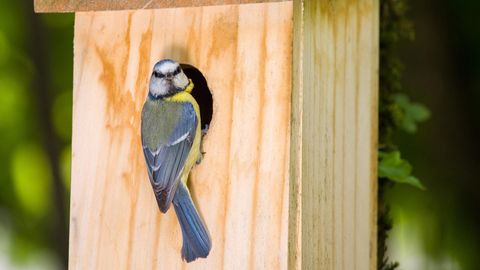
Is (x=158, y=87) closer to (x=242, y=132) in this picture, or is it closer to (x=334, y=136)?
(x=242, y=132)

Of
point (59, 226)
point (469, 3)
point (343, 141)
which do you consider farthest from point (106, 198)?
point (469, 3)

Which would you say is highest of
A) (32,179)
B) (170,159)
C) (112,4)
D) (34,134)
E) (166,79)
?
(112,4)

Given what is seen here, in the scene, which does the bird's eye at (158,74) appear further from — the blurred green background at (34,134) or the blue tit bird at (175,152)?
the blurred green background at (34,134)

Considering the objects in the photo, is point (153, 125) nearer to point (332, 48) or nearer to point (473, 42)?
point (332, 48)

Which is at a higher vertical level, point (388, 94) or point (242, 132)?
point (388, 94)

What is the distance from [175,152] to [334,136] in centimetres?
47

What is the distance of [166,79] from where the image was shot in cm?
251

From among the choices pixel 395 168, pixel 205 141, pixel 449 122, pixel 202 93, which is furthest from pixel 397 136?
pixel 205 141

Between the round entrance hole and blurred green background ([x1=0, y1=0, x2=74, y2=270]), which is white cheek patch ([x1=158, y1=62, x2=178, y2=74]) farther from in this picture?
blurred green background ([x1=0, y1=0, x2=74, y2=270])

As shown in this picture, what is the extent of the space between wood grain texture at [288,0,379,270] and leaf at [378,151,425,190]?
132 millimetres

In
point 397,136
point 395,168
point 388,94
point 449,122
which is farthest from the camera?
point 397,136

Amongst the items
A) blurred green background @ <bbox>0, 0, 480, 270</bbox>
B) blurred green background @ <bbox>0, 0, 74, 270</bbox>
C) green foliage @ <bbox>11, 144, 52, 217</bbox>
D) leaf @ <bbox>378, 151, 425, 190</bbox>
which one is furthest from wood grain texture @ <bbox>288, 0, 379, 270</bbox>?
green foliage @ <bbox>11, 144, 52, 217</bbox>

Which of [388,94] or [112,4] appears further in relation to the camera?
[388,94]

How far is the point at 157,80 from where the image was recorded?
2529 mm
